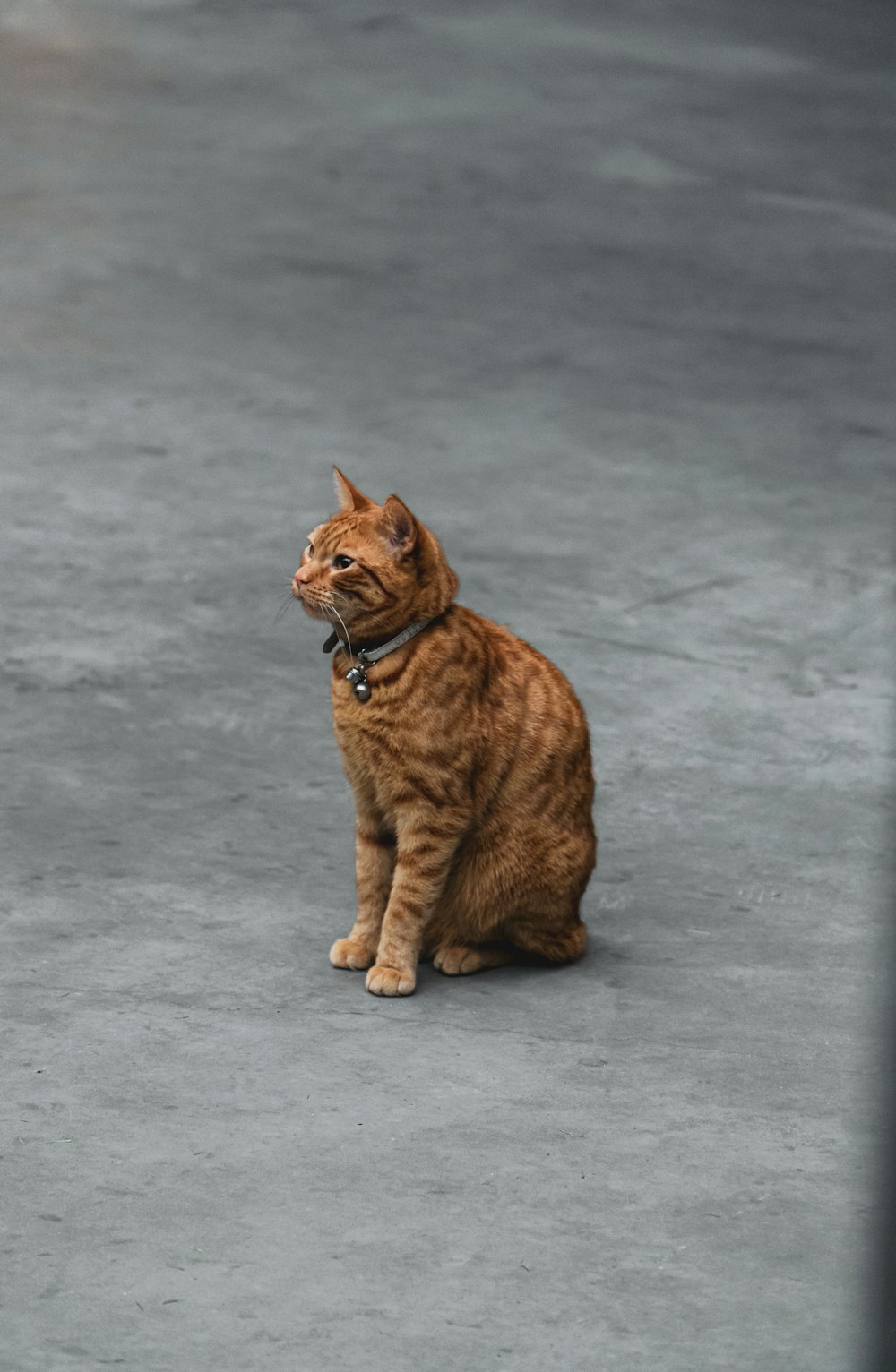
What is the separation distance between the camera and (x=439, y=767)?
168 inches

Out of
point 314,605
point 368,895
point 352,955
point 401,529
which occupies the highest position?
point 401,529

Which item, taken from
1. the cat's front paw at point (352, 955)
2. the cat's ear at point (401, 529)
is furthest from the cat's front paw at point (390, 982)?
the cat's ear at point (401, 529)

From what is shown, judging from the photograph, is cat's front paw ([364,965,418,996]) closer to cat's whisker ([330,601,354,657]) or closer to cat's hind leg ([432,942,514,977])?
cat's hind leg ([432,942,514,977])

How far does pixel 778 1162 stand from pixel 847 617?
3528 mm

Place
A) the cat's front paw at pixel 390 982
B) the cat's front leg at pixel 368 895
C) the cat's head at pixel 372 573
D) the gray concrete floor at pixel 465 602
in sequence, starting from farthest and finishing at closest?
1. the cat's front leg at pixel 368 895
2. the cat's front paw at pixel 390 982
3. the cat's head at pixel 372 573
4. the gray concrete floor at pixel 465 602

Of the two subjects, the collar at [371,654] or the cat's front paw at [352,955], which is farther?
the cat's front paw at [352,955]

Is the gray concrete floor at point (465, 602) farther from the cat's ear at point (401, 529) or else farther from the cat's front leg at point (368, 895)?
the cat's ear at point (401, 529)

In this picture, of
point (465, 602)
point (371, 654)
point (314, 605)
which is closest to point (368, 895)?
point (371, 654)

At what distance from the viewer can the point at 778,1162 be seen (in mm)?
3713

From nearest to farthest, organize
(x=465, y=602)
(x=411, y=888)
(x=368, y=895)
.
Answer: (x=411, y=888) → (x=368, y=895) → (x=465, y=602)

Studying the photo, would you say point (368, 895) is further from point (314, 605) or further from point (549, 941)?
point (314, 605)

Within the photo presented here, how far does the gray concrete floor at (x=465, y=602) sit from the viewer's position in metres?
3.38

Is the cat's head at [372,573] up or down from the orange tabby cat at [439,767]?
up

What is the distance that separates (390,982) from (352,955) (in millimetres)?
172
